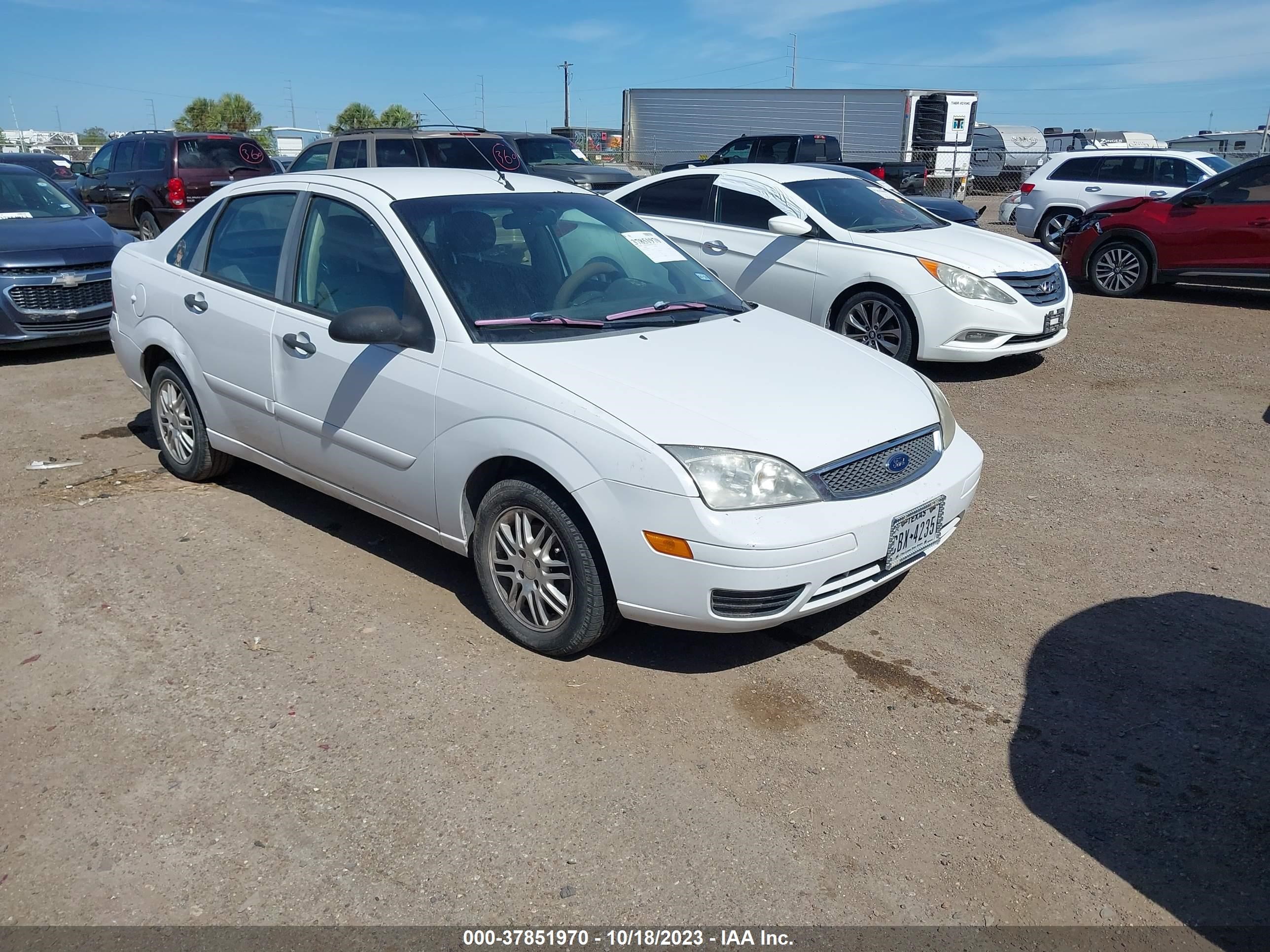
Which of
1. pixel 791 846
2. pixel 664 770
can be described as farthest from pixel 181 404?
pixel 791 846

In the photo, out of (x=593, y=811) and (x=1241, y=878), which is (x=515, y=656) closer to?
(x=593, y=811)

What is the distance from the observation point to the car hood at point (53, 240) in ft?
28.8

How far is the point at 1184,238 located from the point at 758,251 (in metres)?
5.57

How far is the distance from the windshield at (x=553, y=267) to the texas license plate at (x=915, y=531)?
1346 millimetres

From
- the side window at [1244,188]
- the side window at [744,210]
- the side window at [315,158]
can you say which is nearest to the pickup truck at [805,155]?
the side window at [315,158]

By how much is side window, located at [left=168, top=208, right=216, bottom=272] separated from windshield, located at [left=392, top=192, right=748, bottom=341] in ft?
5.25

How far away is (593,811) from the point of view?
3.08 meters

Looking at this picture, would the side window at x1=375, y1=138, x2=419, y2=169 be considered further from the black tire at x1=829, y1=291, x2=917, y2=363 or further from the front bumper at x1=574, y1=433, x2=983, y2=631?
the front bumper at x1=574, y1=433, x2=983, y2=631

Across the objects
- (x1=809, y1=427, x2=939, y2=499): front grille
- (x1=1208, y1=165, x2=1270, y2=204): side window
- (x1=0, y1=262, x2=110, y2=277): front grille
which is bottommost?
(x1=809, y1=427, x2=939, y2=499): front grille

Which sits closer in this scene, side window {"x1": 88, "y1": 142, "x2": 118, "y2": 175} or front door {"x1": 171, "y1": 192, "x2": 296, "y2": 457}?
front door {"x1": 171, "y1": 192, "x2": 296, "y2": 457}

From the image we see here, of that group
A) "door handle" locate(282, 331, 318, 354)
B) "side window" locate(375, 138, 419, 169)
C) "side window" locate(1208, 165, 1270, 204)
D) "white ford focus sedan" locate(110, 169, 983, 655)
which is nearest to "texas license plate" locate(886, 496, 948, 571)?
"white ford focus sedan" locate(110, 169, 983, 655)

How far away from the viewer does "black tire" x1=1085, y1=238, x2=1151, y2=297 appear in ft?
38.0

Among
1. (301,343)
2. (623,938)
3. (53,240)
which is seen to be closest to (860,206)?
(301,343)

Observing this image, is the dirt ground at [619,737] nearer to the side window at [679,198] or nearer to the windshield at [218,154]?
the side window at [679,198]
